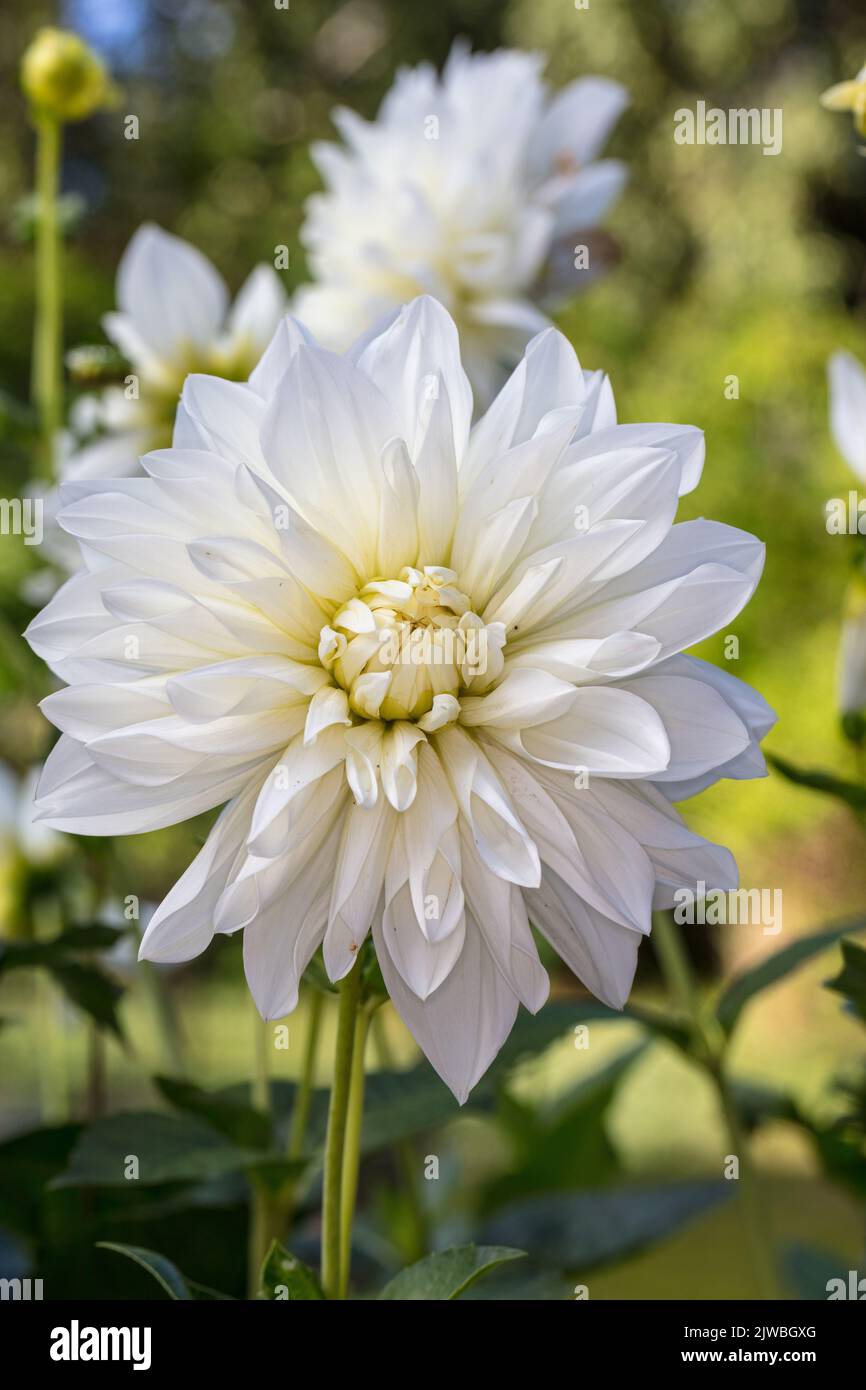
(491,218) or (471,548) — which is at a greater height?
(491,218)

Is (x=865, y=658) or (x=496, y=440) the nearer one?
(x=496, y=440)

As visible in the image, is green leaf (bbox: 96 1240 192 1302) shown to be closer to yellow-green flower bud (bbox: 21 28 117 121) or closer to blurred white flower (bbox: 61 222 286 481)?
blurred white flower (bbox: 61 222 286 481)

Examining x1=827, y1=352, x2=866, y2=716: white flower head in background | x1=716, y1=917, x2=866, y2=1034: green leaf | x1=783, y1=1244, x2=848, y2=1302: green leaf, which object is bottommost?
x1=783, y1=1244, x2=848, y2=1302: green leaf

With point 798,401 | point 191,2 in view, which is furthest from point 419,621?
point 191,2

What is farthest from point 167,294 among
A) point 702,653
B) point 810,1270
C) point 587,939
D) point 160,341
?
point 702,653

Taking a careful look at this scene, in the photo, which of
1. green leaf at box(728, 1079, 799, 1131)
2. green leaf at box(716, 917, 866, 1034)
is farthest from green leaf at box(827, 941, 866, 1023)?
A: green leaf at box(728, 1079, 799, 1131)

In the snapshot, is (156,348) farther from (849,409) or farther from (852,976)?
(852,976)
